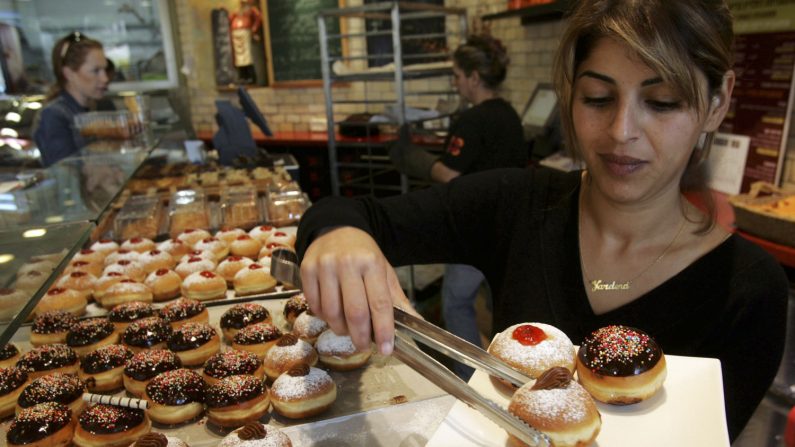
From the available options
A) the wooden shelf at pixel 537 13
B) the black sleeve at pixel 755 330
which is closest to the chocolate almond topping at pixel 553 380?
the black sleeve at pixel 755 330

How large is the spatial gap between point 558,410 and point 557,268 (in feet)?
2.16

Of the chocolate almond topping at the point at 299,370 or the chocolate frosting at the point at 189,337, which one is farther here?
the chocolate frosting at the point at 189,337

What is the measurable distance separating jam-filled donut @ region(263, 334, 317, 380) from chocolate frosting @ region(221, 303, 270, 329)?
242 millimetres

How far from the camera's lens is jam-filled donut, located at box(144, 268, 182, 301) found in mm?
2377

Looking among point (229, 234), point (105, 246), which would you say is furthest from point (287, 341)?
point (105, 246)

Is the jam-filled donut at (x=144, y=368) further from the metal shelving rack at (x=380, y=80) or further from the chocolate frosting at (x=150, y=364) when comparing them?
the metal shelving rack at (x=380, y=80)

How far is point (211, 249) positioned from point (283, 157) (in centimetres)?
251

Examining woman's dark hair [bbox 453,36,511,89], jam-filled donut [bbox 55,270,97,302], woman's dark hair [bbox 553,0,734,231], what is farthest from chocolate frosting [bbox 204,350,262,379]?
woman's dark hair [bbox 453,36,511,89]

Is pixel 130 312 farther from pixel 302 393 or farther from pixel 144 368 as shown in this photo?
pixel 302 393

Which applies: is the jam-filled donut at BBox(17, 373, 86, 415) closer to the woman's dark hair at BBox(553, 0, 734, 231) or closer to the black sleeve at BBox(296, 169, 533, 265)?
the black sleeve at BBox(296, 169, 533, 265)

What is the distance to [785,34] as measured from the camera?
118 inches

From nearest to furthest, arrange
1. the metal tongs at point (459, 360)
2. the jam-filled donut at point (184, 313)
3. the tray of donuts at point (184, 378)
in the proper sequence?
the metal tongs at point (459, 360) → the tray of donuts at point (184, 378) → the jam-filled donut at point (184, 313)

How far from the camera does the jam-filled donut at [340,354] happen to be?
5.78ft

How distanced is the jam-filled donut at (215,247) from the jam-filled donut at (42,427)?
4.28 feet
